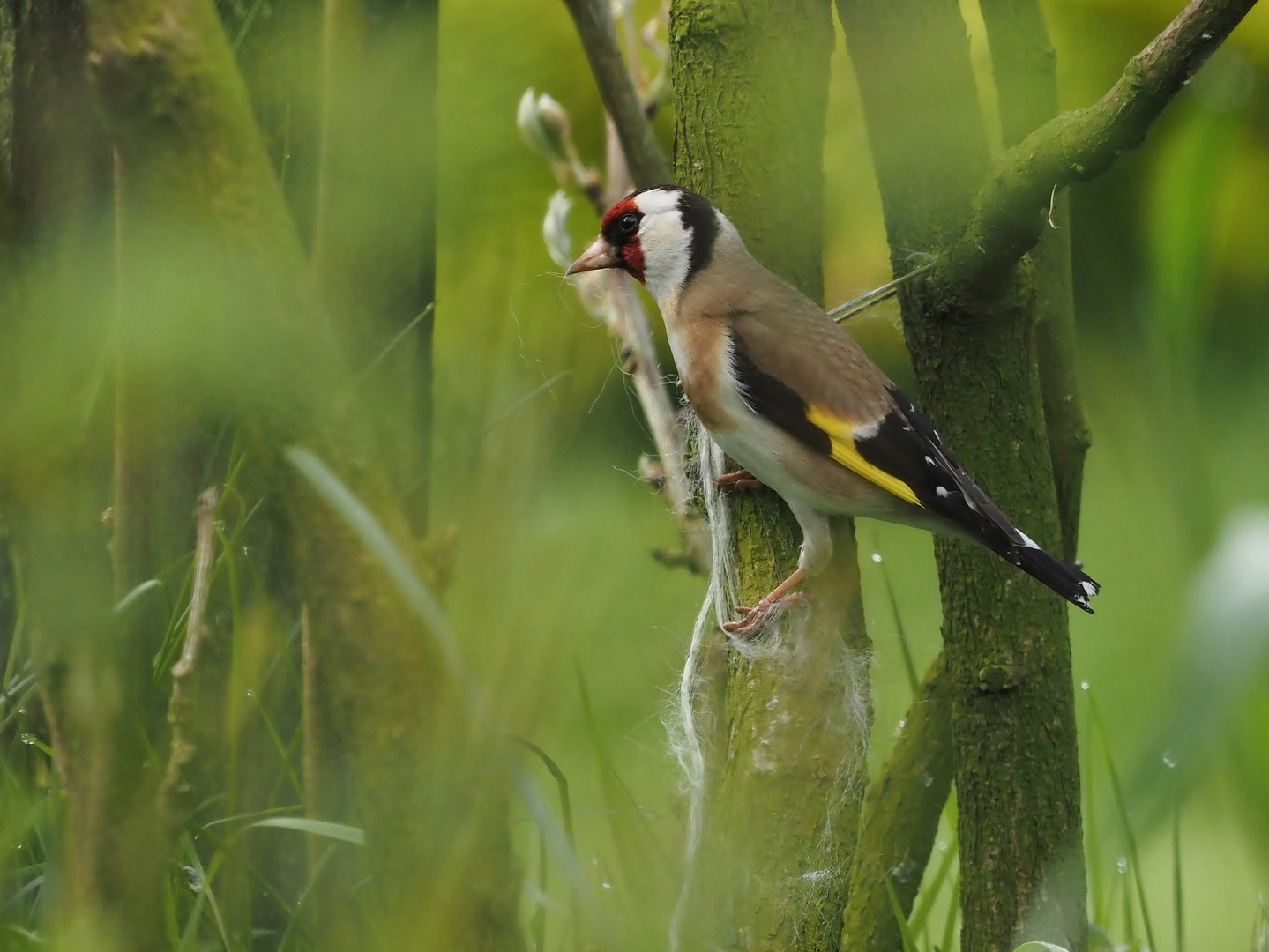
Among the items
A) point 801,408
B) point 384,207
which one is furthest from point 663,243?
point 384,207

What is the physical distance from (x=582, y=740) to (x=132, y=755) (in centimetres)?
53

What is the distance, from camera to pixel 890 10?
Result: 4.69 ft

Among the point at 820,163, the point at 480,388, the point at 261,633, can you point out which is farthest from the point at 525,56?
the point at 480,388

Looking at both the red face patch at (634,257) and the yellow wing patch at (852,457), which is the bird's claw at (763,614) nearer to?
the yellow wing patch at (852,457)

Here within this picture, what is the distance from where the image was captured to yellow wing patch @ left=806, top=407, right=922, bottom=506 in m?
1.68

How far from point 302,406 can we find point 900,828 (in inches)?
46.6

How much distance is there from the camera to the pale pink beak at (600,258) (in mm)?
2000

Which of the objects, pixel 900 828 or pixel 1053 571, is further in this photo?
pixel 900 828

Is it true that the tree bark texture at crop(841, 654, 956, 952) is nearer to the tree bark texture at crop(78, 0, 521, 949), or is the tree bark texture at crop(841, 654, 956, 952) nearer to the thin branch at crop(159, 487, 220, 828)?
the thin branch at crop(159, 487, 220, 828)

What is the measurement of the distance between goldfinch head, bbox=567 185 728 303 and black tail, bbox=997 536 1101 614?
55 centimetres

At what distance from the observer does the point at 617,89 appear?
196cm

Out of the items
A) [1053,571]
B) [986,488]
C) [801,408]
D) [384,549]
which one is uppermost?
[801,408]

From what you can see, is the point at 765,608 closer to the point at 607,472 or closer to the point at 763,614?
the point at 763,614

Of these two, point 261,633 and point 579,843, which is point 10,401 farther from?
point 579,843
